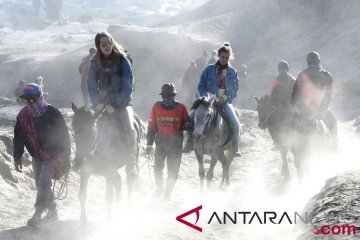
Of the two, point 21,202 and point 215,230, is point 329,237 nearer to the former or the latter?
point 215,230

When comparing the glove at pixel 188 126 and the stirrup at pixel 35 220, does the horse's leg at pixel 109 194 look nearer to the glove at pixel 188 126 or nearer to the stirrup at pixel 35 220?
the stirrup at pixel 35 220

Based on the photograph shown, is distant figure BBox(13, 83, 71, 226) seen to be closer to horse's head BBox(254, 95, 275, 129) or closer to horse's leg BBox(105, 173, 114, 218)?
horse's leg BBox(105, 173, 114, 218)

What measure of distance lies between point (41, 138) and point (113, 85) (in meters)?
1.56

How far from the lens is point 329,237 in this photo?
5.70 metres

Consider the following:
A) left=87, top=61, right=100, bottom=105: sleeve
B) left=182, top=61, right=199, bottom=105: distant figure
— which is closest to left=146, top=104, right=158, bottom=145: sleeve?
left=87, top=61, right=100, bottom=105: sleeve

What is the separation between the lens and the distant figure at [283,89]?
11.5 meters

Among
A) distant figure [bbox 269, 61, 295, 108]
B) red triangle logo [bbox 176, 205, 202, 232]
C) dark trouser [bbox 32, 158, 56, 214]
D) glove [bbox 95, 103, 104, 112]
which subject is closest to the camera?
dark trouser [bbox 32, 158, 56, 214]

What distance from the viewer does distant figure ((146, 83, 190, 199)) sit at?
385 inches

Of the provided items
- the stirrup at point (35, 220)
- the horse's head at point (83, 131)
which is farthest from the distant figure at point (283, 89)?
the stirrup at point (35, 220)

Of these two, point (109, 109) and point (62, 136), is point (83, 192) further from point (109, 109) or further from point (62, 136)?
point (109, 109)

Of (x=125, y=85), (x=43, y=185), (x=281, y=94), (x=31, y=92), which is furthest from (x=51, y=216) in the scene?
(x=281, y=94)


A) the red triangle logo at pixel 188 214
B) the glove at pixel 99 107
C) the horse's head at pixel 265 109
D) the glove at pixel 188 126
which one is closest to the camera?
the glove at pixel 99 107

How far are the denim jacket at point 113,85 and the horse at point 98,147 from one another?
1.12 ft

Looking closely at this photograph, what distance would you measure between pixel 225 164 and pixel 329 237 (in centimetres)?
537
